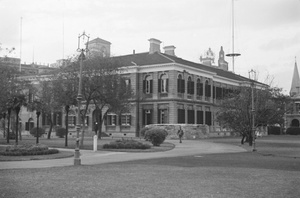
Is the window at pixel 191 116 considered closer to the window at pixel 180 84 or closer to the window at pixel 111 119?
the window at pixel 180 84

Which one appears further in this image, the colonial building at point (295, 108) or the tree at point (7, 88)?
the colonial building at point (295, 108)

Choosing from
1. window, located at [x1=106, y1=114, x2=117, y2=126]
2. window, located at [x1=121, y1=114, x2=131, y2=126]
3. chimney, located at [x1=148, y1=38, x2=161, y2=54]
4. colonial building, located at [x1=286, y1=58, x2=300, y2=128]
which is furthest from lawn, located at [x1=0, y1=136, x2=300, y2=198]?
colonial building, located at [x1=286, y1=58, x2=300, y2=128]

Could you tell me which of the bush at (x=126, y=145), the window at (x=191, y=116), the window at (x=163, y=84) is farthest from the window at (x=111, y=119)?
the bush at (x=126, y=145)

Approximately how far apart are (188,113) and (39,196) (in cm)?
5384

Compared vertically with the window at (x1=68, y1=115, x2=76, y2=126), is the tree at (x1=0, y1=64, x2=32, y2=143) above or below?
above

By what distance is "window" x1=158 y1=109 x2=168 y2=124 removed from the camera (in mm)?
62069

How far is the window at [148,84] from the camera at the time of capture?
208 feet

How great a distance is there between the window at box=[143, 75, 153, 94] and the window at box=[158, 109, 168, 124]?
3.45m

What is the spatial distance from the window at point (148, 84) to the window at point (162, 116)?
3447 mm

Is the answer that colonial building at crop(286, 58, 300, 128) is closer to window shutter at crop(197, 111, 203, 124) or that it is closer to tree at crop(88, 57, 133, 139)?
window shutter at crop(197, 111, 203, 124)

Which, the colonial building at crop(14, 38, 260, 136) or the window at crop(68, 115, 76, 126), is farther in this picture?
the window at crop(68, 115, 76, 126)

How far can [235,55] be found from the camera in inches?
3556

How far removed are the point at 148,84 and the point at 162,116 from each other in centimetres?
537

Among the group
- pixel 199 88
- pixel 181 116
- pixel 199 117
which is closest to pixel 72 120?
pixel 181 116
